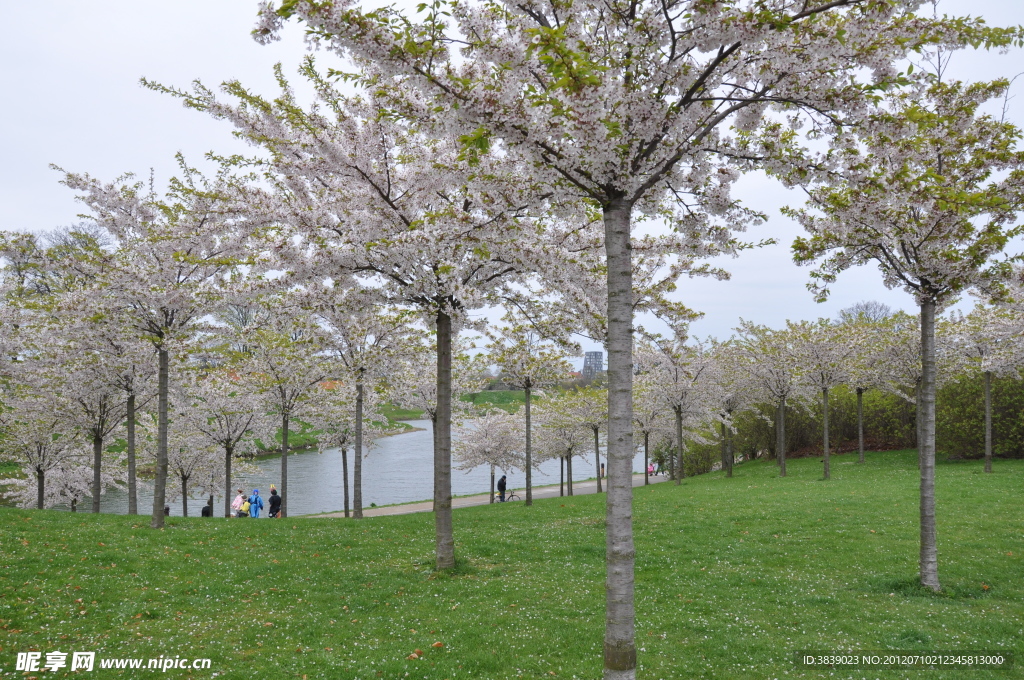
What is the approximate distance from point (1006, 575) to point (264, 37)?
11799 millimetres

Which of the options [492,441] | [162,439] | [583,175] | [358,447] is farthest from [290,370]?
[583,175]

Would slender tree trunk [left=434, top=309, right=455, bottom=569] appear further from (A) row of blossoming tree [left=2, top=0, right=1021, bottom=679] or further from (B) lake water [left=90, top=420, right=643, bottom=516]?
(B) lake water [left=90, top=420, right=643, bottom=516]

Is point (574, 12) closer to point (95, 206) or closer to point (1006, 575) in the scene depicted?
point (1006, 575)

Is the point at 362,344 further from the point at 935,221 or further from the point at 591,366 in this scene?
the point at 591,366

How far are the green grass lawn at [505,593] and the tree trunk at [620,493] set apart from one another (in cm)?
131

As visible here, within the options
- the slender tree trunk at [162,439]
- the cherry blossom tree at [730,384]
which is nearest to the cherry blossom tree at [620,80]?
the slender tree trunk at [162,439]

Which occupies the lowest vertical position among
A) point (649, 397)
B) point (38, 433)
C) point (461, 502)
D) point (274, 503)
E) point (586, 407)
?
point (461, 502)

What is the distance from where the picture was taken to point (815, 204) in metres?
8.45

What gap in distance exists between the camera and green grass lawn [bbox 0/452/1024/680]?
5980mm

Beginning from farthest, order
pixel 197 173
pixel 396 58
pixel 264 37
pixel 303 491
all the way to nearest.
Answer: pixel 303 491
pixel 197 173
pixel 264 37
pixel 396 58

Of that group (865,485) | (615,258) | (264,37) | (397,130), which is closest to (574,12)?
(615,258)

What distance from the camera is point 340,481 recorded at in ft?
121

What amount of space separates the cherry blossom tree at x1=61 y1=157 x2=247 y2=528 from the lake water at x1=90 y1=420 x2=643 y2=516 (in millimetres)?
14322

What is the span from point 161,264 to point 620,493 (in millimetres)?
11466
